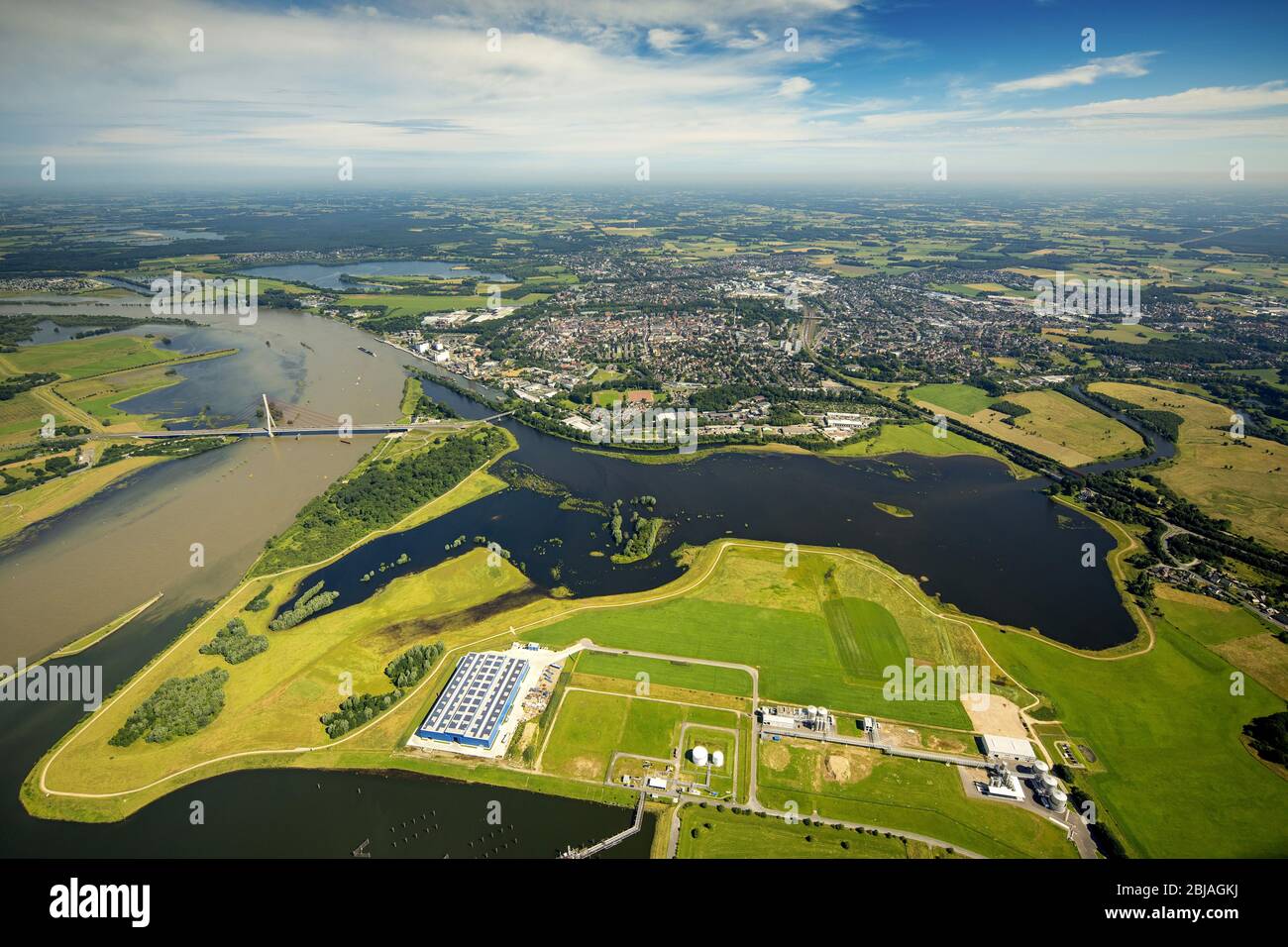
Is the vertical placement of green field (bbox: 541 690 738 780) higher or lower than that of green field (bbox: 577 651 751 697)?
lower

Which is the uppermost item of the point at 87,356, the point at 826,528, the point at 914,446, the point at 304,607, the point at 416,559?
the point at 87,356

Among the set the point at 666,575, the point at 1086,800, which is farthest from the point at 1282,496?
the point at 666,575

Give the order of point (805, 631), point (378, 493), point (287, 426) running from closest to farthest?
point (805, 631) < point (378, 493) < point (287, 426)

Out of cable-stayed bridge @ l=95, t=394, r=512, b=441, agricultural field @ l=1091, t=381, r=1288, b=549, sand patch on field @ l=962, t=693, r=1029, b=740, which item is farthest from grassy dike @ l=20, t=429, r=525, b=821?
agricultural field @ l=1091, t=381, r=1288, b=549

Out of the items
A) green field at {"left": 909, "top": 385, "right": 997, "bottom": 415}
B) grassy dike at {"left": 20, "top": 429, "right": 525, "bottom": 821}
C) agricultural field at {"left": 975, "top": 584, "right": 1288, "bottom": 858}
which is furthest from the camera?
green field at {"left": 909, "top": 385, "right": 997, "bottom": 415}

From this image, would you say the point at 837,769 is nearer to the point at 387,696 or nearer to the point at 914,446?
the point at 387,696

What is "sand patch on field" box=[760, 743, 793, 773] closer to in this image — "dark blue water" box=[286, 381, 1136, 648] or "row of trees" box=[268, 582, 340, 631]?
"dark blue water" box=[286, 381, 1136, 648]

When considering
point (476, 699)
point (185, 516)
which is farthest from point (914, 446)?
point (185, 516)

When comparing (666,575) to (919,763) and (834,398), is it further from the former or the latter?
(834,398)
